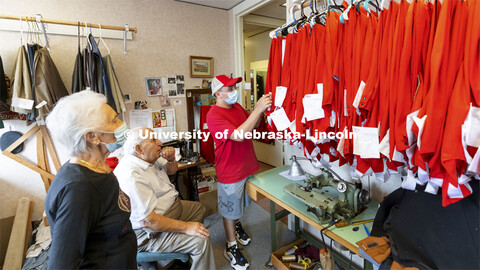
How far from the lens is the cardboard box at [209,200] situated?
2.85 metres

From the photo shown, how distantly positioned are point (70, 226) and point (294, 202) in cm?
124

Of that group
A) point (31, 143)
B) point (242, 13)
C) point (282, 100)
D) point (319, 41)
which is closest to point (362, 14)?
point (319, 41)

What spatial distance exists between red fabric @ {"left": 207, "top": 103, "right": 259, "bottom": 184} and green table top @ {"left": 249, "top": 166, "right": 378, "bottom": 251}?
0.15m

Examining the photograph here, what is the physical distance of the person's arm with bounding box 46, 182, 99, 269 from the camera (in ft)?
2.80

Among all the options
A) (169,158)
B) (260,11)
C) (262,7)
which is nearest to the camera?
(169,158)

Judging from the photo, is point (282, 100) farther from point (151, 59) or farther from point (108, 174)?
point (151, 59)

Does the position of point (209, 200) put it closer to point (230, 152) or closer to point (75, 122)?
point (230, 152)

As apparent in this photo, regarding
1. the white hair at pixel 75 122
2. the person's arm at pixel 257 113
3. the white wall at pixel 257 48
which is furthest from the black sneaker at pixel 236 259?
the white wall at pixel 257 48

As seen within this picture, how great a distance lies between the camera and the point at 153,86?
2734 millimetres

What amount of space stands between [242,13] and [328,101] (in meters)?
2.20

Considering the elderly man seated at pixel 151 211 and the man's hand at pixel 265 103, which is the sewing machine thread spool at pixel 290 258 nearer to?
the elderly man seated at pixel 151 211

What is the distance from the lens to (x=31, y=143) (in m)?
2.20

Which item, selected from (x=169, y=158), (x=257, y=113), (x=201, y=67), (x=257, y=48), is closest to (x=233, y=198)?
(x=169, y=158)

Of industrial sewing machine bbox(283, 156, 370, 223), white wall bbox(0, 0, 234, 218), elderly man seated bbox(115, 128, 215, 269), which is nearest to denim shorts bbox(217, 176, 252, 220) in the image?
elderly man seated bbox(115, 128, 215, 269)
